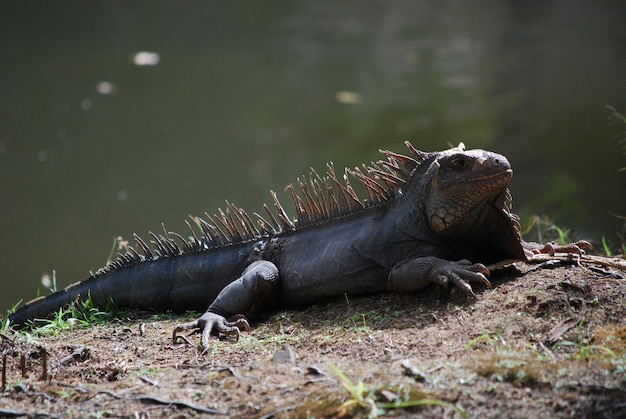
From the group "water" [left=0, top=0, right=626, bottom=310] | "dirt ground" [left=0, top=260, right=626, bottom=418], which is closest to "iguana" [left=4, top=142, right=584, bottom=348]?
"dirt ground" [left=0, top=260, right=626, bottom=418]

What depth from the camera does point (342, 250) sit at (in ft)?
16.9

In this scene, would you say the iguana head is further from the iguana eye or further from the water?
the water

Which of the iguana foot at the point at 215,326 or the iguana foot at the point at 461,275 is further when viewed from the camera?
the iguana foot at the point at 215,326

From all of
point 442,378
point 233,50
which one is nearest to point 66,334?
point 442,378

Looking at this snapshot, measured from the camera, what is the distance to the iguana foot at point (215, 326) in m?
4.75

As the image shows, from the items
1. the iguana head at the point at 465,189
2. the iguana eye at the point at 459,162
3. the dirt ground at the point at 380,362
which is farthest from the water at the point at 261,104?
the dirt ground at the point at 380,362

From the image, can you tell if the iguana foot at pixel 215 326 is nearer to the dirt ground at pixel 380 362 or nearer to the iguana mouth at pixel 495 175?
the dirt ground at pixel 380 362

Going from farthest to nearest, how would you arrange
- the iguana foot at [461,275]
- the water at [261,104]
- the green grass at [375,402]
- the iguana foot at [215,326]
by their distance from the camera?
1. the water at [261,104]
2. the iguana foot at [215,326]
3. the iguana foot at [461,275]
4. the green grass at [375,402]

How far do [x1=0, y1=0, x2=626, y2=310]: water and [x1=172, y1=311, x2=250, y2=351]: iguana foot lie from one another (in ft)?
17.1

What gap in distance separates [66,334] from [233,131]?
10183 millimetres

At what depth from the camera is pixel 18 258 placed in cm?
1086

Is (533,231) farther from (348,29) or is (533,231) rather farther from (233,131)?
(348,29)

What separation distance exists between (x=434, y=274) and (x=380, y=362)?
1003mm

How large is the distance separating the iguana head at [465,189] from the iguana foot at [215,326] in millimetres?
1512
